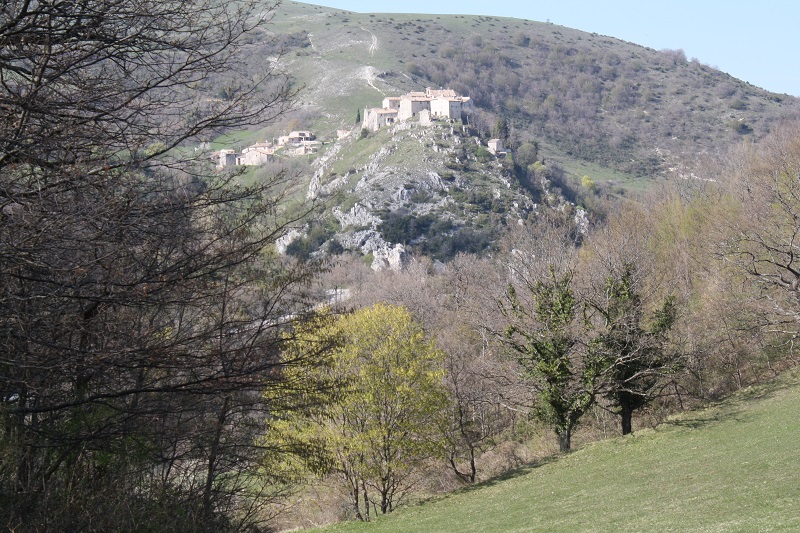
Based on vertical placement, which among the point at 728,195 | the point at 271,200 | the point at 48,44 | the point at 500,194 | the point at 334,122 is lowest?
the point at 271,200

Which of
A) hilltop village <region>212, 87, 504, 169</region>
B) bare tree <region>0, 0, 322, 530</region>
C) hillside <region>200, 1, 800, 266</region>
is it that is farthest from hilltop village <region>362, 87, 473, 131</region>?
bare tree <region>0, 0, 322, 530</region>

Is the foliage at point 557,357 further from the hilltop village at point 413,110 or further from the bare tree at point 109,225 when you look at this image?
the hilltop village at point 413,110

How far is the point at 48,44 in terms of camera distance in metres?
5.81

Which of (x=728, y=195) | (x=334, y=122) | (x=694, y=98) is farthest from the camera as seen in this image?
(x=694, y=98)

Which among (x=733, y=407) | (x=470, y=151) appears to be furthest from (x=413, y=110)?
(x=733, y=407)

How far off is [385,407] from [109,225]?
20.1 m

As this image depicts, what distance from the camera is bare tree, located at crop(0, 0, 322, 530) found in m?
5.72

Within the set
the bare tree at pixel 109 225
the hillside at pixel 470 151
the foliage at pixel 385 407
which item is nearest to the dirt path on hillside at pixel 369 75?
the hillside at pixel 470 151

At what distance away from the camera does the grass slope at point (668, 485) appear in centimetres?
1180

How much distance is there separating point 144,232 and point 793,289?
93.3 ft

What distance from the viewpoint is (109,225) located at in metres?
5.91

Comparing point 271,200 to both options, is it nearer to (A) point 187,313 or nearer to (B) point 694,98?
(A) point 187,313

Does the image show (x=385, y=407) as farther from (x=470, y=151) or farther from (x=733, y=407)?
(x=470, y=151)

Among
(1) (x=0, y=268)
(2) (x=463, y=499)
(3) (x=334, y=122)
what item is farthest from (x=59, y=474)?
(3) (x=334, y=122)
